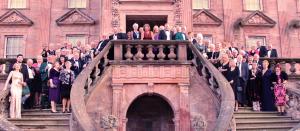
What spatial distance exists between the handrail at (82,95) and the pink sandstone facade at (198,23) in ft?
37.5

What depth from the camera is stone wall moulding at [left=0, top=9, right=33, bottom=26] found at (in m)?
26.2

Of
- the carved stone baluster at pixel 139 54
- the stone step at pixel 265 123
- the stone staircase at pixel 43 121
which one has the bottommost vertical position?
the stone step at pixel 265 123

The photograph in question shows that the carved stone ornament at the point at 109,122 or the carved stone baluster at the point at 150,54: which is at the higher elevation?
the carved stone baluster at the point at 150,54

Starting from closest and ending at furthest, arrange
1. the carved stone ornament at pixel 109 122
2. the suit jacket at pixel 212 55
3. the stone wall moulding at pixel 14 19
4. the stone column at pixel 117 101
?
1. the carved stone ornament at pixel 109 122
2. the stone column at pixel 117 101
3. the suit jacket at pixel 212 55
4. the stone wall moulding at pixel 14 19

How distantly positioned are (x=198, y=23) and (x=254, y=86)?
1181cm

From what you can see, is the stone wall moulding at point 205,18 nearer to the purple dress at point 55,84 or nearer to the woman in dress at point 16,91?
the purple dress at point 55,84

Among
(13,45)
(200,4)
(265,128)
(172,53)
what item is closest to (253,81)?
(265,128)

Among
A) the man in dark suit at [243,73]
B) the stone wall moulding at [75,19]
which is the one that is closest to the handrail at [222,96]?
the man in dark suit at [243,73]

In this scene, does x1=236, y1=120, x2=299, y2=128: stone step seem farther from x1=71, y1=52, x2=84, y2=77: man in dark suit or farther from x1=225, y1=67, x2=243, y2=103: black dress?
x1=71, y1=52, x2=84, y2=77: man in dark suit

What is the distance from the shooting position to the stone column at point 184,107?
565 inches

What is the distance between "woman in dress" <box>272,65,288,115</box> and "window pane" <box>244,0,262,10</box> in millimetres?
13381

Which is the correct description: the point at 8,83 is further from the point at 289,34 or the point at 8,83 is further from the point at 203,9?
the point at 289,34

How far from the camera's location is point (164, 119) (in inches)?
622

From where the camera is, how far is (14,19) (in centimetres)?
2630
